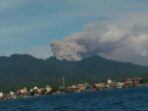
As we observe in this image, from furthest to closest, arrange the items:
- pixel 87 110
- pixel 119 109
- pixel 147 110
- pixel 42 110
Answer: pixel 42 110 → pixel 87 110 → pixel 119 109 → pixel 147 110

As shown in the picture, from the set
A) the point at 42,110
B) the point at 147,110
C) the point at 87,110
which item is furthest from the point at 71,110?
the point at 147,110

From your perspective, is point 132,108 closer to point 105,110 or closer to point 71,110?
point 105,110

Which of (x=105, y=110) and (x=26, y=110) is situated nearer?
(x=105, y=110)

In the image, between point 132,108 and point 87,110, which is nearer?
point 132,108

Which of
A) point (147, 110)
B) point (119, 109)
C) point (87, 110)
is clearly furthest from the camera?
point (87, 110)

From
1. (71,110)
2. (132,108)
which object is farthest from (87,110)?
(132,108)

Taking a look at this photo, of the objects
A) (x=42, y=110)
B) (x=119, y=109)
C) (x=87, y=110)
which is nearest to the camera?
(x=119, y=109)

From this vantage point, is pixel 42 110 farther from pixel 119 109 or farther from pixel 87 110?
pixel 119 109

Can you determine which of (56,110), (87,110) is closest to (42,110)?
(56,110)

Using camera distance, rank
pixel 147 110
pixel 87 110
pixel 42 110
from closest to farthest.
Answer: pixel 147 110
pixel 87 110
pixel 42 110
